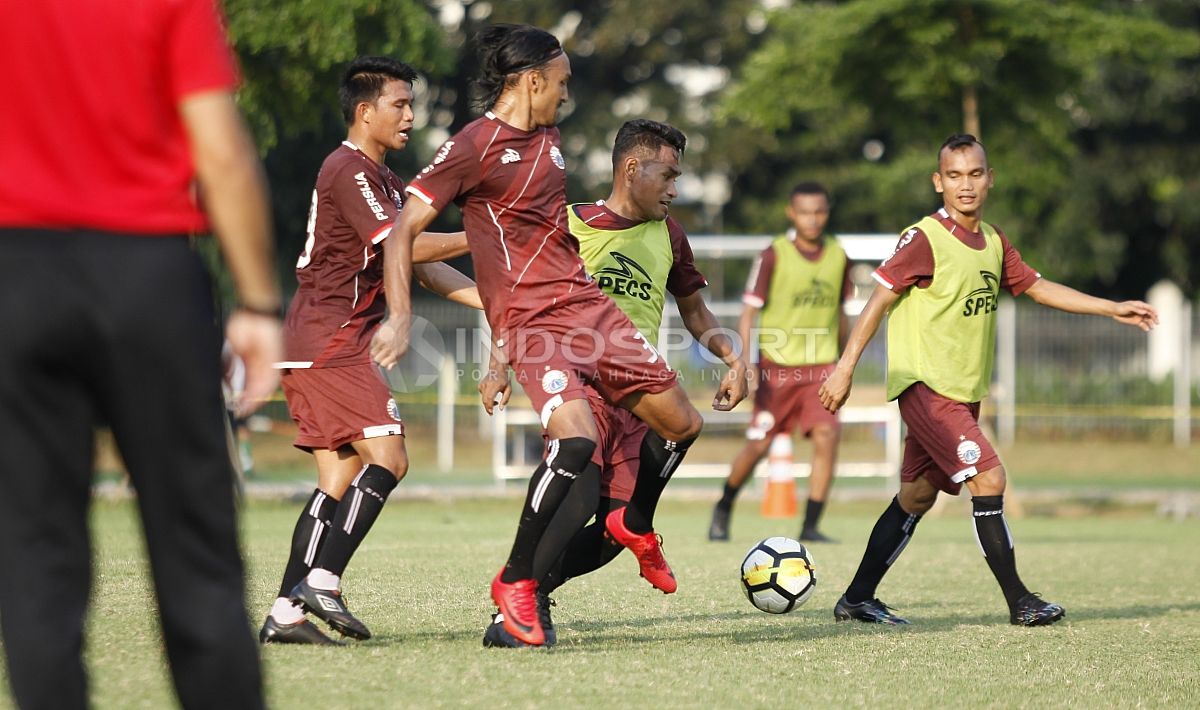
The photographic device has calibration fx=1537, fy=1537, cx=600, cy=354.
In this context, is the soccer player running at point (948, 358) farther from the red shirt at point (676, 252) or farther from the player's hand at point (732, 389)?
the red shirt at point (676, 252)

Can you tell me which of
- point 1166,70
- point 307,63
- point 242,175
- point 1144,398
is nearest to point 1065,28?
point 1166,70

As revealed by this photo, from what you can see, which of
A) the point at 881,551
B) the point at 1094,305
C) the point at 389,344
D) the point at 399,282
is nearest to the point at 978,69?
the point at 1094,305

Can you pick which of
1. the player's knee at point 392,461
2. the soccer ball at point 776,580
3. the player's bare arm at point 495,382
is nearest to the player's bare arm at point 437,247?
the player's bare arm at point 495,382

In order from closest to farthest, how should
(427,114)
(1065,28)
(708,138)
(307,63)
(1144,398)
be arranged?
1. (307,63)
2. (1065,28)
3. (1144,398)
4. (427,114)
5. (708,138)

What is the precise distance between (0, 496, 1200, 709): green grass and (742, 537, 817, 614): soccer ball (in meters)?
0.11

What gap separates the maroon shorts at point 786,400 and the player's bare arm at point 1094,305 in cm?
505

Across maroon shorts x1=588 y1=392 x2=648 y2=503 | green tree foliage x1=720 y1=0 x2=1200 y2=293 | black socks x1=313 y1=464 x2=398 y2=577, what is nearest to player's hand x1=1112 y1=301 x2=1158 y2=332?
maroon shorts x1=588 y1=392 x2=648 y2=503

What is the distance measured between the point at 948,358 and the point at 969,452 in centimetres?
49

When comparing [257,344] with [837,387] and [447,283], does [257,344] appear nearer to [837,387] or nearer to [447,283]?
[447,283]

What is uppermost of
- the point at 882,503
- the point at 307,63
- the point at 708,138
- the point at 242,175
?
the point at 708,138

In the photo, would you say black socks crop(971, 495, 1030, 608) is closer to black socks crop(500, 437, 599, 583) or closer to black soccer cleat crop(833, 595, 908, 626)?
black soccer cleat crop(833, 595, 908, 626)

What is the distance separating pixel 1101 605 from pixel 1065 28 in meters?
11.6

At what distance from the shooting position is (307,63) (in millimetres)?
16172

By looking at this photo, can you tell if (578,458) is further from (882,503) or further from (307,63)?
(882,503)
